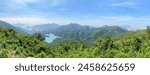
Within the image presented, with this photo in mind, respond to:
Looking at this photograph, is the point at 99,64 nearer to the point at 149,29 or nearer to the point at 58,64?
the point at 58,64

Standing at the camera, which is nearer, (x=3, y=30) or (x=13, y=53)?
(x=13, y=53)

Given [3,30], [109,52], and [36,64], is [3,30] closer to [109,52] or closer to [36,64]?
[109,52]

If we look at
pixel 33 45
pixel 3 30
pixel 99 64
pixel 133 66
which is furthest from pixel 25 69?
pixel 3 30

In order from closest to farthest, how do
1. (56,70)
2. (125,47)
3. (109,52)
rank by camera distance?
(56,70), (109,52), (125,47)

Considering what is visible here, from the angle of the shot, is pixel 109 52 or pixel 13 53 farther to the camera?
pixel 13 53

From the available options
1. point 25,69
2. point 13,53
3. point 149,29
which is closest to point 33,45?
point 13,53

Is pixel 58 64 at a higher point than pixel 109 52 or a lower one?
higher

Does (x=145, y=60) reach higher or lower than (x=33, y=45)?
higher

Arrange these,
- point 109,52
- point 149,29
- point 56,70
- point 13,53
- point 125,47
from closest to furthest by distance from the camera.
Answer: point 56,70, point 109,52, point 125,47, point 13,53, point 149,29

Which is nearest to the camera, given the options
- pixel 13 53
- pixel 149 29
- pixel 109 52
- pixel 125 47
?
pixel 109 52
